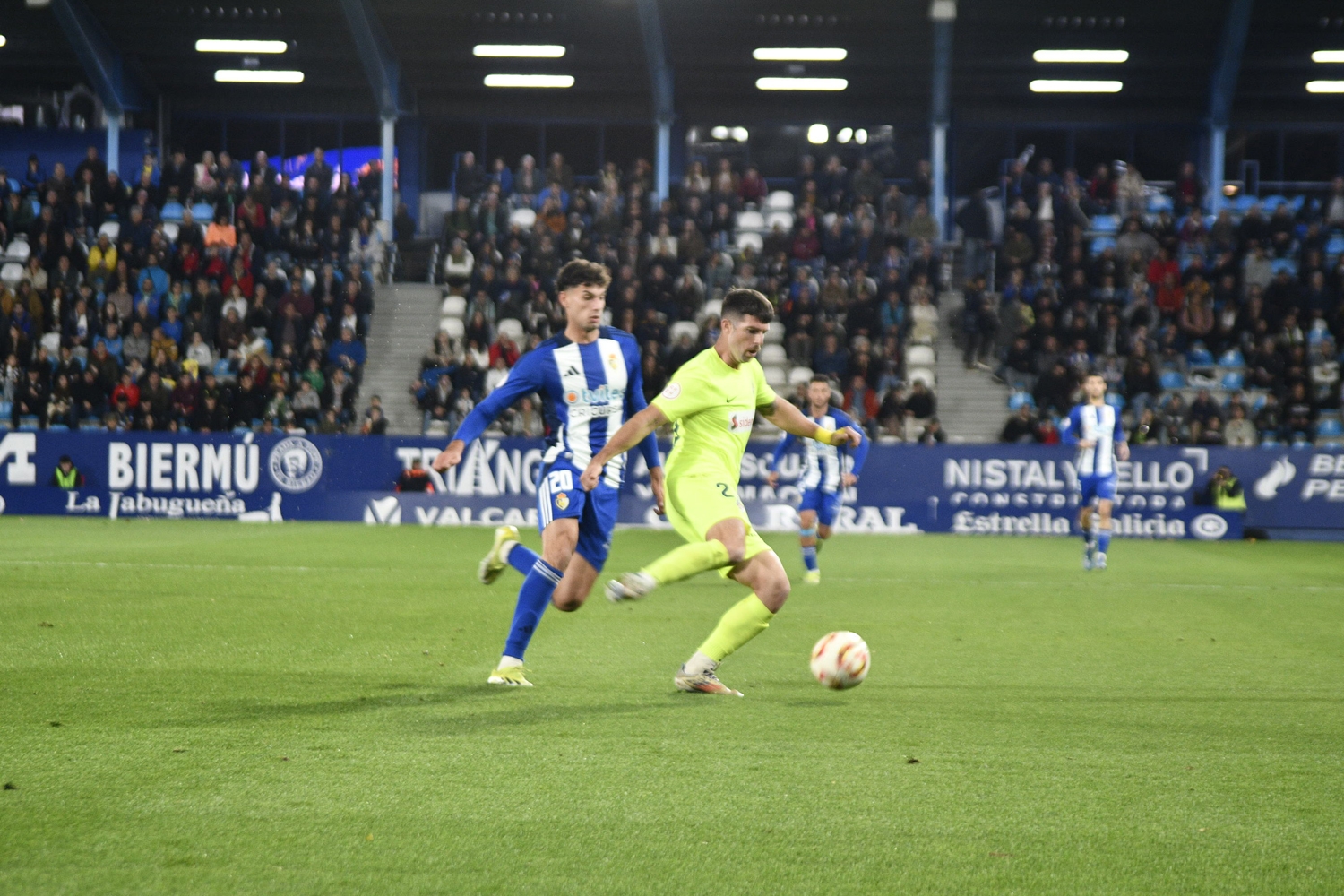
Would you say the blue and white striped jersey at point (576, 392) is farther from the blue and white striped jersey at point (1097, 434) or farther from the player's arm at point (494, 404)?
the blue and white striped jersey at point (1097, 434)

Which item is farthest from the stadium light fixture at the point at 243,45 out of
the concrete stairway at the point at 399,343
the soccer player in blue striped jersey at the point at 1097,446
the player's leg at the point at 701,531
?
the player's leg at the point at 701,531

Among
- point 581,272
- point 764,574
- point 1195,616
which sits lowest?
point 1195,616

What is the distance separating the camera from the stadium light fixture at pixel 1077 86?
1236 inches

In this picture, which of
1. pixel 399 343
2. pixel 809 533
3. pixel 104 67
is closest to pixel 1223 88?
pixel 399 343

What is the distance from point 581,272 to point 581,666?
2383 millimetres

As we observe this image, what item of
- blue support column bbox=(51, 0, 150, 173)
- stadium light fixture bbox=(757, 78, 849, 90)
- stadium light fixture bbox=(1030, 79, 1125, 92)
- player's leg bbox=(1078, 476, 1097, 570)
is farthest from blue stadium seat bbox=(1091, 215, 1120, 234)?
blue support column bbox=(51, 0, 150, 173)

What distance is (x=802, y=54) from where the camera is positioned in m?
30.5

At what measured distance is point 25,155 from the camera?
34094 millimetres

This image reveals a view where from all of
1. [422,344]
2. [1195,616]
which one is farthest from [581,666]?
[422,344]

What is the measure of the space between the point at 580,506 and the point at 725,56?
25.7 m

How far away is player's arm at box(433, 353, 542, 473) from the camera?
6844 mm

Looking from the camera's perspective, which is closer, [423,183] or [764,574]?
[764,574]

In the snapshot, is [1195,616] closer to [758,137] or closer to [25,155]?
[758,137]

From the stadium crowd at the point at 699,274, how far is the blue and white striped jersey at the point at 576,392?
15829 mm
